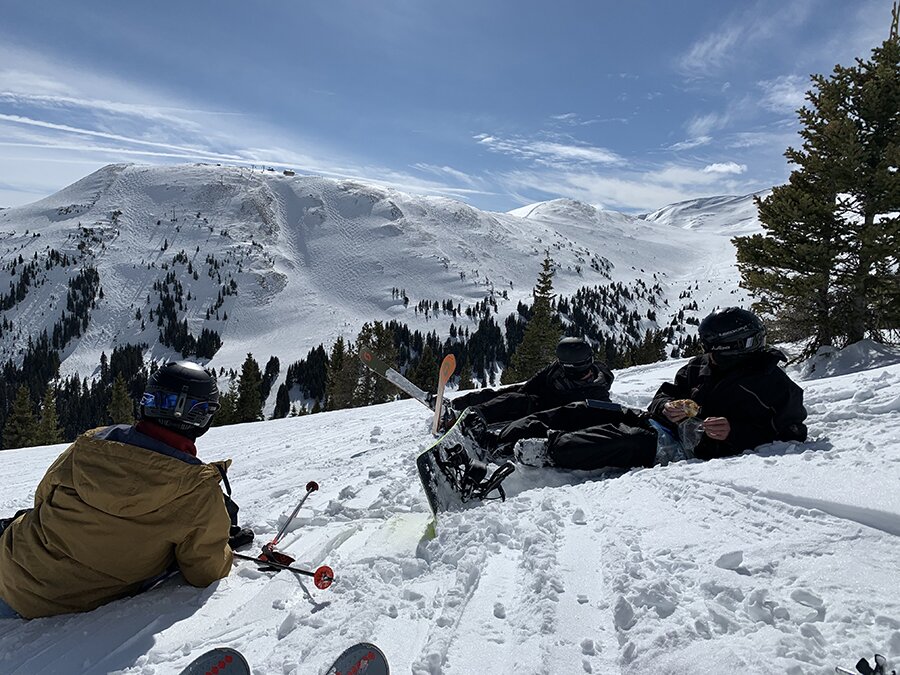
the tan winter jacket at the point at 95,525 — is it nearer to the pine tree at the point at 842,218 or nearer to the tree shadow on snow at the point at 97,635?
the tree shadow on snow at the point at 97,635

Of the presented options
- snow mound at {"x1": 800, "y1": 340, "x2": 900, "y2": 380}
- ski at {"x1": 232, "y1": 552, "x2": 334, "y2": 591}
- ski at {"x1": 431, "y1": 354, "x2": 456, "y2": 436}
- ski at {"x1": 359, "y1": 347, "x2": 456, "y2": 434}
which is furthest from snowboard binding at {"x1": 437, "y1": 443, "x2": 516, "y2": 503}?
snow mound at {"x1": 800, "y1": 340, "x2": 900, "y2": 380}

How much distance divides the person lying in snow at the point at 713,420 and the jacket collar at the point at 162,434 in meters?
3.58

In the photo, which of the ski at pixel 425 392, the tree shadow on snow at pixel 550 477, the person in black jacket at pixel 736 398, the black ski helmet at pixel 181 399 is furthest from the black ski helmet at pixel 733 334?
the black ski helmet at pixel 181 399

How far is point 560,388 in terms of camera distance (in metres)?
7.89

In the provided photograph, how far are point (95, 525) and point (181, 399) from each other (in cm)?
96

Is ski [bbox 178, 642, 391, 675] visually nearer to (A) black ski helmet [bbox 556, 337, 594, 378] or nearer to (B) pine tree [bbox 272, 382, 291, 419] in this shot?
(A) black ski helmet [bbox 556, 337, 594, 378]

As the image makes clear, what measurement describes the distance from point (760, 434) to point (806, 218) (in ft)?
34.1

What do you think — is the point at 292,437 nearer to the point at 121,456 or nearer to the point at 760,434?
the point at 121,456

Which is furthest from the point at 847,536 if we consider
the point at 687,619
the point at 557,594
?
the point at 557,594

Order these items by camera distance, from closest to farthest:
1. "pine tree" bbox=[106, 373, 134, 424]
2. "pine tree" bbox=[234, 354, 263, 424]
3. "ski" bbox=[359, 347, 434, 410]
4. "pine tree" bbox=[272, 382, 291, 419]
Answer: "ski" bbox=[359, 347, 434, 410], "pine tree" bbox=[234, 354, 263, 424], "pine tree" bbox=[106, 373, 134, 424], "pine tree" bbox=[272, 382, 291, 419]

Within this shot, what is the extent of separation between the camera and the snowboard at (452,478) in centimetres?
484

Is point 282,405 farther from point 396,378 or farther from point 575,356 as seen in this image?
point 575,356

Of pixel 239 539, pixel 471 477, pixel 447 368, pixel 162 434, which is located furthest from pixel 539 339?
pixel 162 434

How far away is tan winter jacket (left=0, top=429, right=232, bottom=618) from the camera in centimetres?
342
